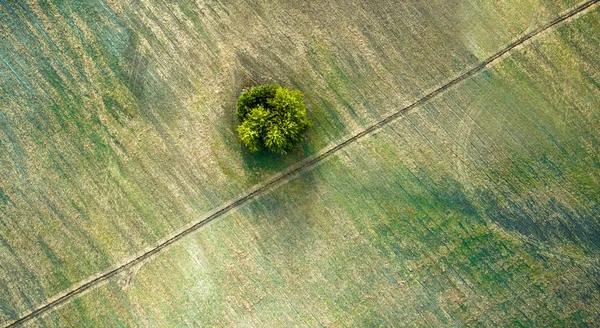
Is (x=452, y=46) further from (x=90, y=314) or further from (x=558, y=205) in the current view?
(x=90, y=314)

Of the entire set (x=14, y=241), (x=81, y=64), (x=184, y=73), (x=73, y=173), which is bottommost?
(x=14, y=241)

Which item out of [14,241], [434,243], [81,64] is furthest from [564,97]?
[14,241]

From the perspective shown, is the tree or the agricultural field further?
the agricultural field

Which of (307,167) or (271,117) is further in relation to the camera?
(307,167)

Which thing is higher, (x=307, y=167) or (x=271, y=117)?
(x=271, y=117)
